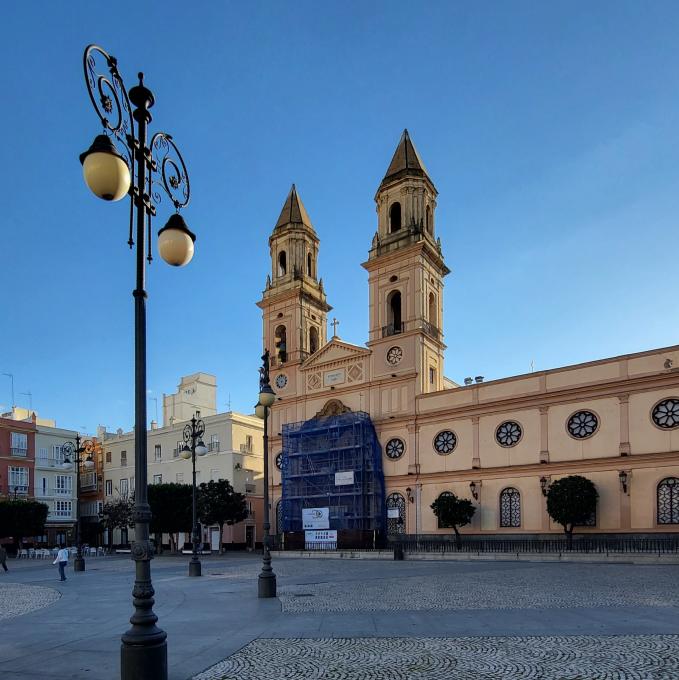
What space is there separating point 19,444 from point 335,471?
31.8 m

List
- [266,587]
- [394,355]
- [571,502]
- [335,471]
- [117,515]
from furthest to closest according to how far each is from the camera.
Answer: [117,515]
[394,355]
[335,471]
[571,502]
[266,587]

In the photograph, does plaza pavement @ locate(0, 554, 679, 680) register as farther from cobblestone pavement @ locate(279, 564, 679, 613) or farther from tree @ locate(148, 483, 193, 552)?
tree @ locate(148, 483, 193, 552)

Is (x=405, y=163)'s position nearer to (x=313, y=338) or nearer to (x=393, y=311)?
(x=393, y=311)

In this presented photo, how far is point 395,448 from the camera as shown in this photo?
146 feet

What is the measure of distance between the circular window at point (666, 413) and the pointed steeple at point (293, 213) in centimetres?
3267

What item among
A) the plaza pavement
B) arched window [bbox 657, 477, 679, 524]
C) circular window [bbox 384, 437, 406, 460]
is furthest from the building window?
arched window [bbox 657, 477, 679, 524]

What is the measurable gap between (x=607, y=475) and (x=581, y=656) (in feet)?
94.6

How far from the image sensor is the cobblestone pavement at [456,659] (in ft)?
25.7

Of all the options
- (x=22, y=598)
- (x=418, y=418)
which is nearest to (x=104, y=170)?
(x=22, y=598)

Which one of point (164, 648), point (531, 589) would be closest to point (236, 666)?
point (164, 648)

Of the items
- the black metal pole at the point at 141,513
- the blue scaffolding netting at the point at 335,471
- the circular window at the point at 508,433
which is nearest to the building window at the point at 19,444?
the blue scaffolding netting at the point at 335,471

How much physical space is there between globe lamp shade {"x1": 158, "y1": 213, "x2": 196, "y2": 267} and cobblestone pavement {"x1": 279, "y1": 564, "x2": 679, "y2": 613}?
8.65 m

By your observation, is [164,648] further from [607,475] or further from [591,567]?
[607,475]

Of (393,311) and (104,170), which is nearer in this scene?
(104,170)
